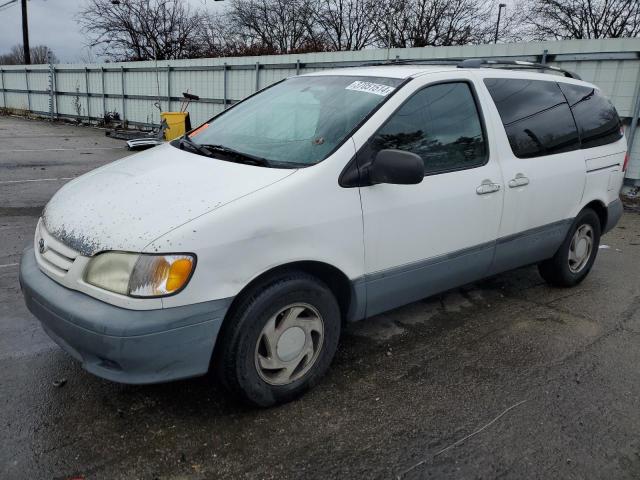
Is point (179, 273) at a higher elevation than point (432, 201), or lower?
lower

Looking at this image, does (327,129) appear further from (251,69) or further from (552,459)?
(251,69)

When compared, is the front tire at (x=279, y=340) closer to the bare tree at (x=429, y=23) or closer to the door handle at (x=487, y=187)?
the door handle at (x=487, y=187)

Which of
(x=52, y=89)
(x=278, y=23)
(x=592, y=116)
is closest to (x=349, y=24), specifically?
(x=278, y=23)

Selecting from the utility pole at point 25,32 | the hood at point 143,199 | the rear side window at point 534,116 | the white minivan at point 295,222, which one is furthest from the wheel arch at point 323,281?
the utility pole at point 25,32

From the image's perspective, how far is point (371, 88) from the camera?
3.22 metres

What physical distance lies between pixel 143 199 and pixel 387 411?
1.67m

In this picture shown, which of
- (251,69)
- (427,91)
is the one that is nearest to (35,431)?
(427,91)

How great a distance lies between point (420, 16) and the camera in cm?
2714

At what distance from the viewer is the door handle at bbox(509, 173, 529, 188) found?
12.0ft

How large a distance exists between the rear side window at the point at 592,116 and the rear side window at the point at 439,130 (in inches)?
52.9

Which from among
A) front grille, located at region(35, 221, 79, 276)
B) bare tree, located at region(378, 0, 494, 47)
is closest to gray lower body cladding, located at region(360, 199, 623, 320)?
front grille, located at region(35, 221, 79, 276)

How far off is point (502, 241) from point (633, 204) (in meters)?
6.10

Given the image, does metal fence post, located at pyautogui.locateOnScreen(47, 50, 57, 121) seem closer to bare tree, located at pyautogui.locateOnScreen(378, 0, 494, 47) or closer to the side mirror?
bare tree, located at pyautogui.locateOnScreen(378, 0, 494, 47)

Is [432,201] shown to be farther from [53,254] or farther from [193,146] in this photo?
[53,254]
